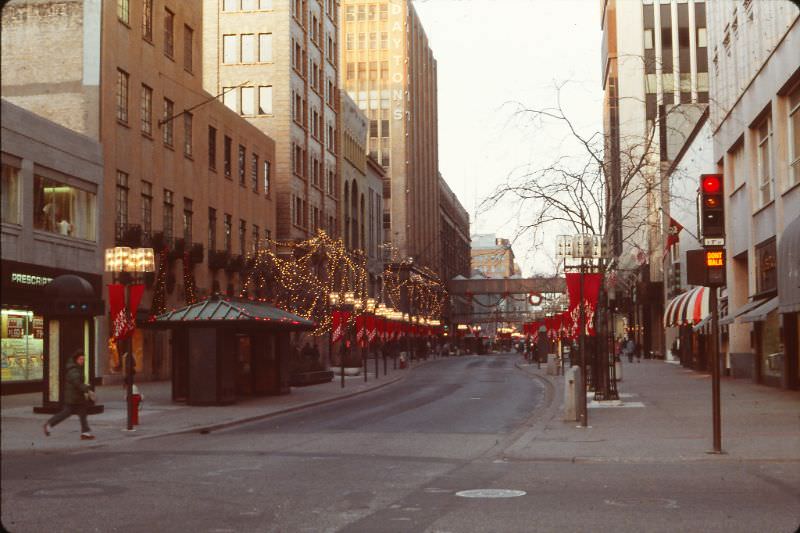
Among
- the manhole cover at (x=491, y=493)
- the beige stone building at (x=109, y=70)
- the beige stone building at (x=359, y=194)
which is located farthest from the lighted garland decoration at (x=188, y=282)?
the beige stone building at (x=359, y=194)

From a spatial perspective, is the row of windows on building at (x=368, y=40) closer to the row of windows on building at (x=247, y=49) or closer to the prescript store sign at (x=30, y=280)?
the row of windows on building at (x=247, y=49)

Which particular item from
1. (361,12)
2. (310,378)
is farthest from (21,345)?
(361,12)

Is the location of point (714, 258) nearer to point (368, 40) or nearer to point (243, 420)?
point (243, 420)

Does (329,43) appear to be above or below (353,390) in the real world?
above

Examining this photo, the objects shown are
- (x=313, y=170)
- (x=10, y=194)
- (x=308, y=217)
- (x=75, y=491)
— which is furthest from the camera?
(x=313, y=170)

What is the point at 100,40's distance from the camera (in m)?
5.08

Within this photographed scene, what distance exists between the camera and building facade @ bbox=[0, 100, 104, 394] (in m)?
2.71

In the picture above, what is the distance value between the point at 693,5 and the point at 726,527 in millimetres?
91624

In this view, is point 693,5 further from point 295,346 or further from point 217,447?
point 217,447

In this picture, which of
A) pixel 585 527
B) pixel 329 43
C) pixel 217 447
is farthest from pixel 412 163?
pixel 585 527

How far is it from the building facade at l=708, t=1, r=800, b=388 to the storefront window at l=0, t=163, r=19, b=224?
24006mm

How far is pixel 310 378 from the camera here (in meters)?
47.8

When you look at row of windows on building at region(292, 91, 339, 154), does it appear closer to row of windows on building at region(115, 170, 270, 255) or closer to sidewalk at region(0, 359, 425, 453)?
row of windows on building at region(115, 170, 270, 255)

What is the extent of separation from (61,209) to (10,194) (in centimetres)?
99
